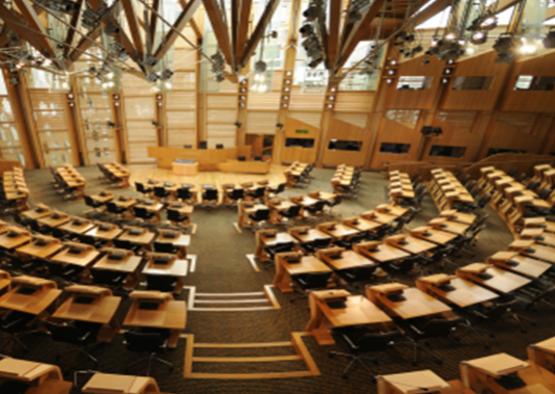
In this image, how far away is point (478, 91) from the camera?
49.4 ft

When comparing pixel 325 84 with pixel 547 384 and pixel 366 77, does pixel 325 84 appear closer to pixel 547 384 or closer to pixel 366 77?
pixel 366 77

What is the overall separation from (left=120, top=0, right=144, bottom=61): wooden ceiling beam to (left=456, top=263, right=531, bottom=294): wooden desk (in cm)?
991

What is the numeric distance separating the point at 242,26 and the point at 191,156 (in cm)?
1080

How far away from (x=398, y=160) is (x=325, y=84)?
6.77 m

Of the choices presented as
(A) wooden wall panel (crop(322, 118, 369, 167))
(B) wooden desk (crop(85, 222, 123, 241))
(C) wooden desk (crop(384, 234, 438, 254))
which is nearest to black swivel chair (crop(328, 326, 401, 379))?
(C) wooden desk (crop(384, 234, 438, 254))

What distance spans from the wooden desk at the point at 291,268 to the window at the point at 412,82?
1486 centimetres

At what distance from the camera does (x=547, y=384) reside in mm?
3488

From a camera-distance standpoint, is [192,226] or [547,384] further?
[192,226]

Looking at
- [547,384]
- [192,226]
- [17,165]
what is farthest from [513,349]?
[17,165]

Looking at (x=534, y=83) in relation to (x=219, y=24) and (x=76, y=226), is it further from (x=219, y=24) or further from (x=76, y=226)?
(x=76, y=226)

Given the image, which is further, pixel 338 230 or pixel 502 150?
pixel 502 150

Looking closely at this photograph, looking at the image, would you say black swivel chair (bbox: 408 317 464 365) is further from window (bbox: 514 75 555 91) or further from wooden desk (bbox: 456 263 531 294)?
window (bbox: 514 75 555 91)

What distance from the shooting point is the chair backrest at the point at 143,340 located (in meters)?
3.50

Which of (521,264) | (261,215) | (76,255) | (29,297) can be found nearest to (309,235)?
(261,215)
